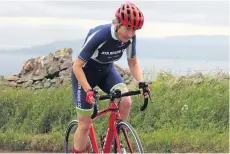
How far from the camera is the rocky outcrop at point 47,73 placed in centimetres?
1219

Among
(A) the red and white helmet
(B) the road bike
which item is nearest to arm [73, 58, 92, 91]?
(B) the road bike

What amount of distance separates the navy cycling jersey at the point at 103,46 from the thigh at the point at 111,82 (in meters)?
0.25

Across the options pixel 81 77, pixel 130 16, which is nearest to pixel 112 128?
pixel 81 77

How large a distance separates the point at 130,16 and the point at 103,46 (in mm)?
468

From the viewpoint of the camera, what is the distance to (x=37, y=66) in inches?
507

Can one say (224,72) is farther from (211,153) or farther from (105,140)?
(105,140)

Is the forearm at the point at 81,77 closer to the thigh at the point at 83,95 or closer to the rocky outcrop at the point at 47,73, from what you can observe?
the thigh at the point at 83,95

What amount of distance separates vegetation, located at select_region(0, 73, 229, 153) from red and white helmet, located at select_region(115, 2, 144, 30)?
2999 millimetres

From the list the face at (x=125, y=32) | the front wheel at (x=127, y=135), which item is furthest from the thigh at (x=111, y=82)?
the face at (x=125, y=32)

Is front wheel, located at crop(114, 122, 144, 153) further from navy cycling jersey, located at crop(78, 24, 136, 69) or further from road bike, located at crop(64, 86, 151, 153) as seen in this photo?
navy cycling jersey, located at crop(78, 24, 136, 69)

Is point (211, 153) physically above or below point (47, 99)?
below

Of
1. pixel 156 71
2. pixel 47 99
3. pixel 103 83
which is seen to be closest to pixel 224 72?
pixel 156 71

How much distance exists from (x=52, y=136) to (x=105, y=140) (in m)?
2.77

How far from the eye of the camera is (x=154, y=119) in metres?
9.20
